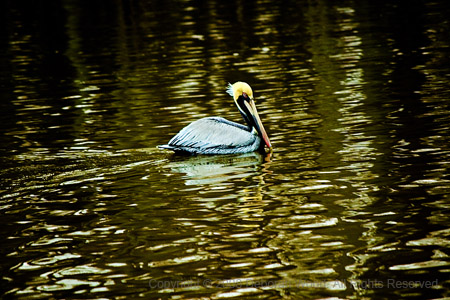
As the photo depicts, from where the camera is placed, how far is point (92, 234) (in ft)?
24.3

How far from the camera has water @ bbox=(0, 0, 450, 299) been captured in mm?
6207

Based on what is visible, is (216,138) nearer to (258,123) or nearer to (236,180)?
(258,123)

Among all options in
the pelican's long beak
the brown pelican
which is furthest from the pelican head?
the brown pelican

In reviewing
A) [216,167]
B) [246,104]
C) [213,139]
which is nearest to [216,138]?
[213,139]

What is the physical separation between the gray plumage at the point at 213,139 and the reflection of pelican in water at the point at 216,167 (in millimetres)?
95

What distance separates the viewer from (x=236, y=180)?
29.8 feet

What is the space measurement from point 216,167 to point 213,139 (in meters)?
0.65

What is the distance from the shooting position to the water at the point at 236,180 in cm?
621

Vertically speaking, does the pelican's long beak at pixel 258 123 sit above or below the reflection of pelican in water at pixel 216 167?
above

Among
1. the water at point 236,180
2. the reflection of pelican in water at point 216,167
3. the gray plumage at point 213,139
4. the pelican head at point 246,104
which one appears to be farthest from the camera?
the pelican head at point 246,104

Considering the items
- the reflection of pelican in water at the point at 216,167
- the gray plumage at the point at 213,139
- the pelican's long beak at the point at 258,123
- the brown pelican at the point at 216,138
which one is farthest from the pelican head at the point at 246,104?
the reflection of pelican in water at the point at 216,167

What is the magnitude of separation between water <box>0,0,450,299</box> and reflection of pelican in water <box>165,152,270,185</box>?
0.03m

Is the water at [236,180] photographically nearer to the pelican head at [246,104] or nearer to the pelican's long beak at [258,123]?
the pelican's long beak at [258,123]

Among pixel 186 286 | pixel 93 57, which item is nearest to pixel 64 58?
pixel 93 57
